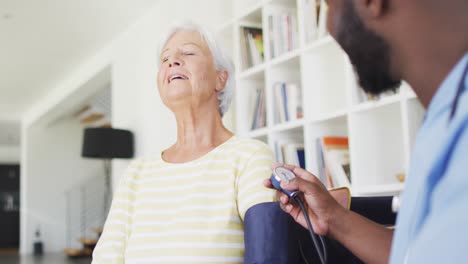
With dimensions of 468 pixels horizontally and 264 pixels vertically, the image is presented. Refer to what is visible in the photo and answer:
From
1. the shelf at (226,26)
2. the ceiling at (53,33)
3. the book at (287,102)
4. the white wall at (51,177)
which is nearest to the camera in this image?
the book at (287,102)

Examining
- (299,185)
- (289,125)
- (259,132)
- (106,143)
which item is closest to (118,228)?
(299,185)

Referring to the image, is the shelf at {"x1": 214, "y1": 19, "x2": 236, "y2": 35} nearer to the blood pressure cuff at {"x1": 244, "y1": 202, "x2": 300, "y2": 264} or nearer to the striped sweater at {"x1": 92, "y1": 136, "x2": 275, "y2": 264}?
the striped sweater at {"x1": 92, "y1": 136, "x2": 275, "y2": 264}

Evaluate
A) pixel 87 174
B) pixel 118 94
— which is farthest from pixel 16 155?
pixel 118 94

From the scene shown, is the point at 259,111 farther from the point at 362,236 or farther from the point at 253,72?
the point at 362,236

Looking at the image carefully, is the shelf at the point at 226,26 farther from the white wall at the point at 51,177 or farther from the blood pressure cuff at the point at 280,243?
the white wall at the point at 51,177

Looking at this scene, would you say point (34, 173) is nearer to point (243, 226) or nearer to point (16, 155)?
point (16, 155)

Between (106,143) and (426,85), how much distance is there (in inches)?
201

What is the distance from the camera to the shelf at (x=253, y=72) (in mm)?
3701

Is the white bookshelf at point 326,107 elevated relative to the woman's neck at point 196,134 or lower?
elevated

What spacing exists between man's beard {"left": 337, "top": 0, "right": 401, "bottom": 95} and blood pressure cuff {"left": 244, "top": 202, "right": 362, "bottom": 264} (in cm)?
46

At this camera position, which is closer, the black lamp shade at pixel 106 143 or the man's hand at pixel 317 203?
the man's hand at pixel 317 203

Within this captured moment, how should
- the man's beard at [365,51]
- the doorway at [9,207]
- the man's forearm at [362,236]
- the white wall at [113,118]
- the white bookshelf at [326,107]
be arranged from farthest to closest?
the doorway at [9,207], the white wall at [113,118], the white bookshelf at [326,107], the man's forearm at [362,236], the man's beard at [365,51]

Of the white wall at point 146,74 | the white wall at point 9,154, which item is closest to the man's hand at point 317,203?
the white wall at point 146,74

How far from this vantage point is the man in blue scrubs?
1.30 ft
